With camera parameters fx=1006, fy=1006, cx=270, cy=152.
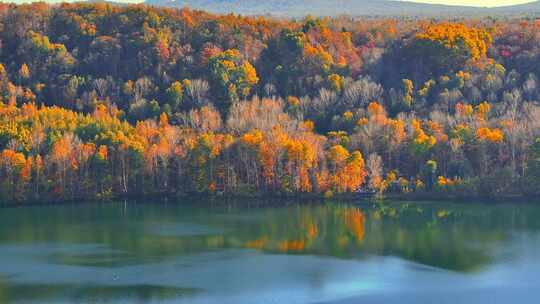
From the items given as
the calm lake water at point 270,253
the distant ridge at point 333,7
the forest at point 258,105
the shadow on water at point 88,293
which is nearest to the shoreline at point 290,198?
the forest at point 258,105

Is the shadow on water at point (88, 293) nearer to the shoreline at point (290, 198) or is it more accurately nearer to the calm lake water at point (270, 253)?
the calm lake water at point (270, 253)

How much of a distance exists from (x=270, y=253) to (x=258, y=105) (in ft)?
102

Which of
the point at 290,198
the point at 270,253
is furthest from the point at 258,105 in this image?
the point at 270,253

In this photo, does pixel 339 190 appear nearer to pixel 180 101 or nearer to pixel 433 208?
pixel 433 208

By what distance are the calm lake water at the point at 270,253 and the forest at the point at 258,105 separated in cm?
350

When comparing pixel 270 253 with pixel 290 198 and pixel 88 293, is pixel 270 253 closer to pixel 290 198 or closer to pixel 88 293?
pixel 88 293

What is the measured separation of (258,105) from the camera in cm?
8219

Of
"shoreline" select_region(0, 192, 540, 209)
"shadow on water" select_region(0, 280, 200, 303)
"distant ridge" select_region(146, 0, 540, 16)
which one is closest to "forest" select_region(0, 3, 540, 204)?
"shoreline" select_region(0, 192, 540, 209)

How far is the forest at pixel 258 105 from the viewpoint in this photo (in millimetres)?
70250

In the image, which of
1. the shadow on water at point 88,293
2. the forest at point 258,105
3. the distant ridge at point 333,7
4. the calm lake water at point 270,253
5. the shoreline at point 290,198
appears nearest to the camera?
the shadow on water at point 88,293

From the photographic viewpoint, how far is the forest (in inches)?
2766

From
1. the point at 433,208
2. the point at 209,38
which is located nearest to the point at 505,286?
the point at 433,208

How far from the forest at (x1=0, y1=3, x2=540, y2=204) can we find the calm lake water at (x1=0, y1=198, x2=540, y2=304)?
350 cm

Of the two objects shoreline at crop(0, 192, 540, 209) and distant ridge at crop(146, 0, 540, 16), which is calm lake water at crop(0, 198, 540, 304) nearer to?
shoreline at crop(0, 192, 540, 209)
